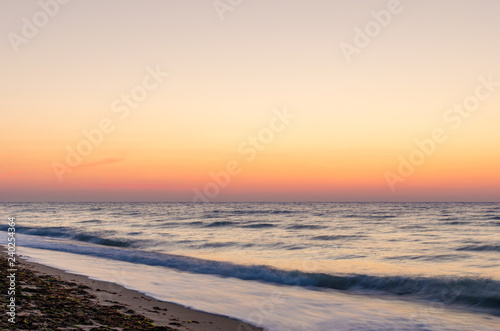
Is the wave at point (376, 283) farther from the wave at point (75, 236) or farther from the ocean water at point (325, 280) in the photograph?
the wave at point (75, 236)

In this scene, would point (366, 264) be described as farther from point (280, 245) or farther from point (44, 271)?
point (44, 271)

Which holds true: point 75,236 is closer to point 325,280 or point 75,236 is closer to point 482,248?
point 325,280

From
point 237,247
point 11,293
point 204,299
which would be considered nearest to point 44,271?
point 11,293

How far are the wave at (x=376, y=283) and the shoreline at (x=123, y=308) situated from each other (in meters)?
6.48

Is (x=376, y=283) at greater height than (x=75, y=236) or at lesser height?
greater

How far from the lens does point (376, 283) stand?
619 inches

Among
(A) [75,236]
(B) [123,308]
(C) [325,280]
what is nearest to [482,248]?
(C) [325,280]

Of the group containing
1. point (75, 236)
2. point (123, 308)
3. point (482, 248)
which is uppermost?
point (123, 308)

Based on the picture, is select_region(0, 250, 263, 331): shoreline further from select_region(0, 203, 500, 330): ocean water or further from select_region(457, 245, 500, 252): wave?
select_region(457, 245, 500, 252): wave

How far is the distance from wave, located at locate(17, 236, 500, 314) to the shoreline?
6484 millimetres

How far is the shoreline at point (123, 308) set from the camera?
8117mm

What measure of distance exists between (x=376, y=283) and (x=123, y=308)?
34.6 ft

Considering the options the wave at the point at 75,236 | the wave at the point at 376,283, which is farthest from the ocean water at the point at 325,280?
the wave at the point at 75,236

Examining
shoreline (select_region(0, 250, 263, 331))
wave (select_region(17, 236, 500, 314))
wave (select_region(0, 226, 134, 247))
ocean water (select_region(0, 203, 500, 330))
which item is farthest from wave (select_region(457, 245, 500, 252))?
wave (select_region(0, 226, 134, 247))
